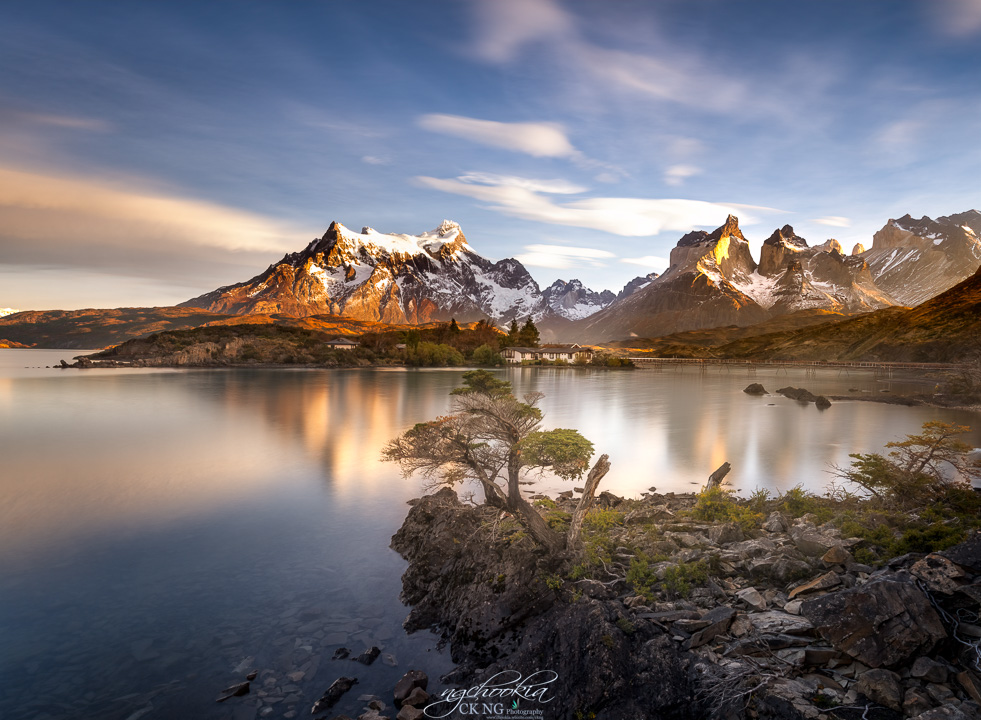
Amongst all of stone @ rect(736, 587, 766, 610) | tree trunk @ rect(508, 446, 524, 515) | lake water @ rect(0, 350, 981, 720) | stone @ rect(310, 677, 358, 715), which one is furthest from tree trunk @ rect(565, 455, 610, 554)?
stone @ rect(310, 677, 358, 715)

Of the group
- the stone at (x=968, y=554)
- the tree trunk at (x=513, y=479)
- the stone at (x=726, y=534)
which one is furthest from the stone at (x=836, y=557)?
the tree trunk at (x=513, y=479)

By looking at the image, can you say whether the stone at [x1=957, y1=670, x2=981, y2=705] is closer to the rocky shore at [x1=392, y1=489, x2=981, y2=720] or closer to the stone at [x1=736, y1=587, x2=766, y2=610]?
the rocky shore at [x1=392, y1=489, x2=981, y2=720]

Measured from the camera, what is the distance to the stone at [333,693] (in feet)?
30.4

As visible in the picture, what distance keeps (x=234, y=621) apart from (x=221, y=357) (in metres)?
158

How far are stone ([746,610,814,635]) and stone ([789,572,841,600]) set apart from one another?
41.6 inches

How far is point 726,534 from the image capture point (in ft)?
46.6

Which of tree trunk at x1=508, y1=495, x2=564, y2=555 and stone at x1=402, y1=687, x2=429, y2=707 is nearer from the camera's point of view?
stone at x1=402, y1=687, x2=429, y2=707

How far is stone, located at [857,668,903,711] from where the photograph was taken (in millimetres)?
7145

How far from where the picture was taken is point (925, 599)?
26.7 ft

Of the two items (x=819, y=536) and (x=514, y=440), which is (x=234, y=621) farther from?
(x=819, y=536)

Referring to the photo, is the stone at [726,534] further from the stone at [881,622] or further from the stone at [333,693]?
the stone at [333,693]

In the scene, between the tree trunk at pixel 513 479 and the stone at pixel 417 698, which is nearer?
the stone at pixel 417 698

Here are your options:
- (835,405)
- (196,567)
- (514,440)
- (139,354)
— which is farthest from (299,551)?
(139,354)

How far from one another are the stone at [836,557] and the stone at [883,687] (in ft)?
14.3
